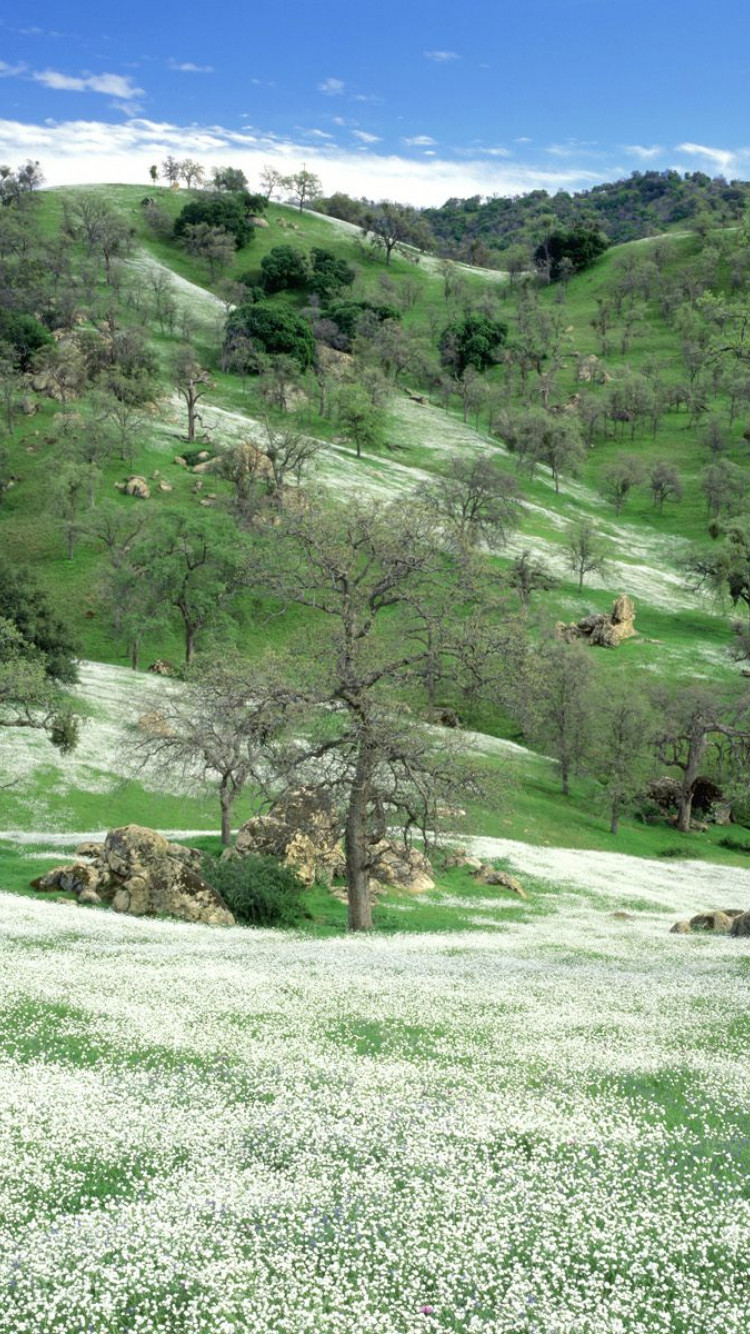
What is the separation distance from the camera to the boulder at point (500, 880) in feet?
164

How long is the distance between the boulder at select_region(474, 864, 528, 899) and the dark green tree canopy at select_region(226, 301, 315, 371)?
135 m

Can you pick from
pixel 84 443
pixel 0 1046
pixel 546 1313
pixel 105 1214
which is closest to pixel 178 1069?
pixel 0 1046

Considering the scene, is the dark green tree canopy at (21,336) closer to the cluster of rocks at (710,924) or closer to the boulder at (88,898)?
the boulder at (88,898)

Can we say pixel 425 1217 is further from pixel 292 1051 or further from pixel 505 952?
pixel 505 952

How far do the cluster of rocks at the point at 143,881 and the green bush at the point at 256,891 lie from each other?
0.70 meters

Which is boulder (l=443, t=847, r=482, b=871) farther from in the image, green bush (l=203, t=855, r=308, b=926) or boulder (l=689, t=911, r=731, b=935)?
green bush (l=203, t=855, r=308, b=926)

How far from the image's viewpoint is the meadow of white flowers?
8.45m

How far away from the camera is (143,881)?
36.2 m

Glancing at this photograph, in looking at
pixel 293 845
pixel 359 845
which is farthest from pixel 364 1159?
pixel 293 845

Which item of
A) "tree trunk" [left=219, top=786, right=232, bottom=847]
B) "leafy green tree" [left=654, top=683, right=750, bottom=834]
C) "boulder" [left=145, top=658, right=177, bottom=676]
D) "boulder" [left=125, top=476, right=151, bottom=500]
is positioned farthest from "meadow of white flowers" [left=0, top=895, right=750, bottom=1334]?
"boulder" [left=125, top=476, right=151, bottom=500]

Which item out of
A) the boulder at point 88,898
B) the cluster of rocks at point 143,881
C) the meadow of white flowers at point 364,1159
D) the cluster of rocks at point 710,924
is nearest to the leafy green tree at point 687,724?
the cluster of rocks at point 710,924

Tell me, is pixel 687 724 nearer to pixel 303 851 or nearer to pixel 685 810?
pixel 685 810

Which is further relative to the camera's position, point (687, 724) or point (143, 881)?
point (687, 724)

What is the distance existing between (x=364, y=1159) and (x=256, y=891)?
2647cm
